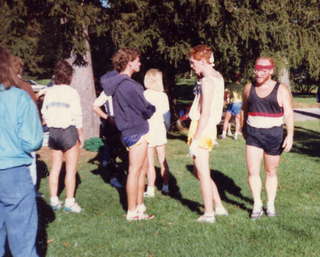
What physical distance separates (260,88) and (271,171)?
1027mm

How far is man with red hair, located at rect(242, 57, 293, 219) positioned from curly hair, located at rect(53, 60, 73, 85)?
7.20 ft

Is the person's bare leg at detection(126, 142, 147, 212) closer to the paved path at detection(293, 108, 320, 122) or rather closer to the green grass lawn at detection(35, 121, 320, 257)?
the green grass lawn at detection(35, 121, 320, 257)

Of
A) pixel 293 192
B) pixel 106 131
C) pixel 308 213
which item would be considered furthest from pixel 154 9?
pixel 308 213

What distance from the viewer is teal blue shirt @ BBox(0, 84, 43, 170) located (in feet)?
11.2

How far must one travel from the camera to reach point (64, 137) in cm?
598

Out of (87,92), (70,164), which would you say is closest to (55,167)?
(70,164)

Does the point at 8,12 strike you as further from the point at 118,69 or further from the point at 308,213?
the point at 308,213

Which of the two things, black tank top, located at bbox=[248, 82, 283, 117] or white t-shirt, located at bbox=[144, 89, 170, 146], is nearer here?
black tank top, located at bbox=[248, 82, 283, 117]

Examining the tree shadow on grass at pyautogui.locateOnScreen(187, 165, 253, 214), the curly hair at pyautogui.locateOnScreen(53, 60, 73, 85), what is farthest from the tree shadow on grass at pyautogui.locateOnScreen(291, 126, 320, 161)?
the curly hair at pyautogui.locateOnScreen(53, 60, 73, 85)

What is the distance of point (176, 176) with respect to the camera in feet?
27.5

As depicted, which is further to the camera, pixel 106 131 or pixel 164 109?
pixel 106 131

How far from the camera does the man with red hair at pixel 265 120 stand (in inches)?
213

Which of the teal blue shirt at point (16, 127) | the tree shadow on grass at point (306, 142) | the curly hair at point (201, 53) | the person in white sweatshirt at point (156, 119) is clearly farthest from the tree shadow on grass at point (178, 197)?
the tree shadow on grass at point (306, 142)

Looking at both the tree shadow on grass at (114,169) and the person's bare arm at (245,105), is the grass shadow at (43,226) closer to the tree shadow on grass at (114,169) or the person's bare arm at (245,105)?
the tree shadow on grass at (114,169)
